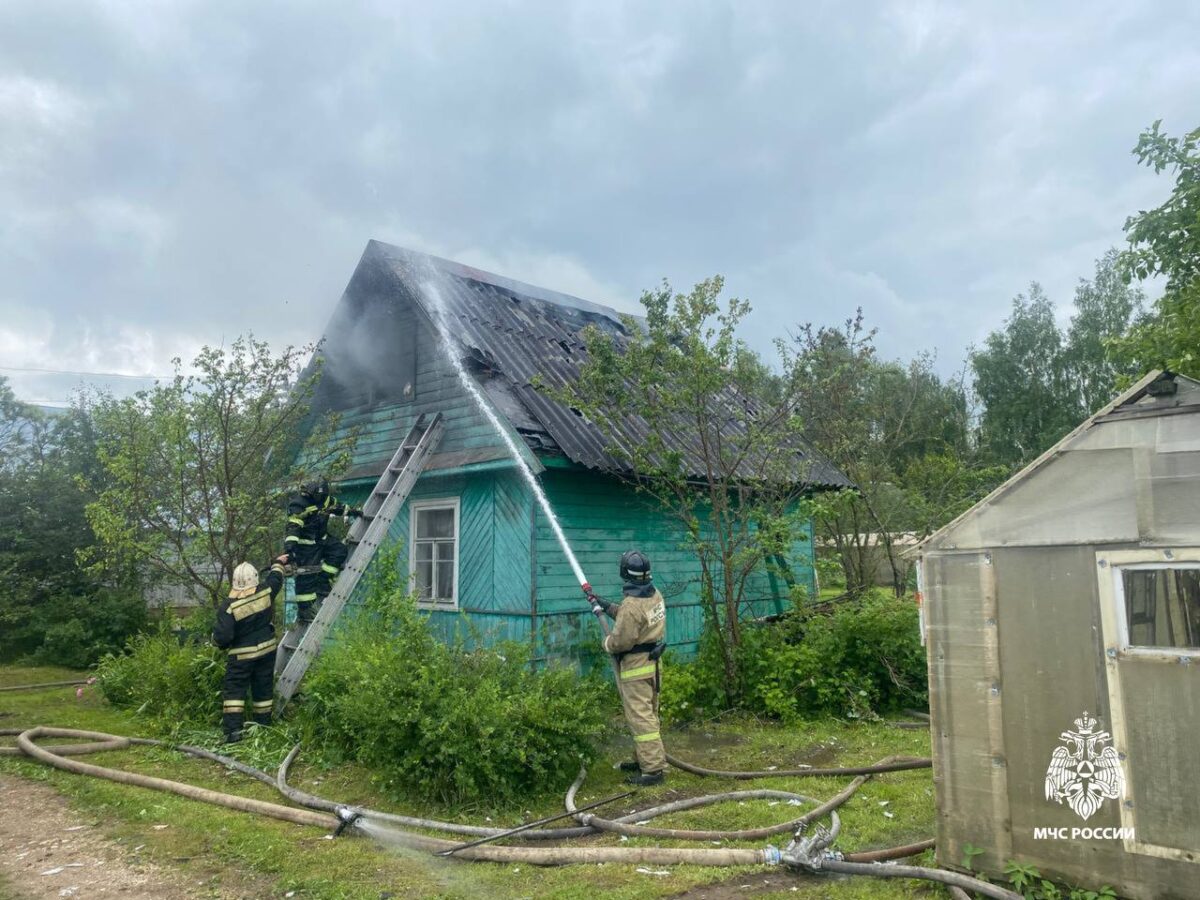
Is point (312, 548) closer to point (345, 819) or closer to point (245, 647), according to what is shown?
point (245, 647)

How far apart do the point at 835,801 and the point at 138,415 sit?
838 cm

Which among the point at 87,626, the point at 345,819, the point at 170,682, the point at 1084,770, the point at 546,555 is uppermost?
the point at 546,555

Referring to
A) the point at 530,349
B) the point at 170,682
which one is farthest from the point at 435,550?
the point at 170,682

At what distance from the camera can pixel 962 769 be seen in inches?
159

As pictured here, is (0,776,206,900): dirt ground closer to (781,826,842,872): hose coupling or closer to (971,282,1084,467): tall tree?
(781,826,842,872): hose coupling

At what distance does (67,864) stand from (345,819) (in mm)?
1634

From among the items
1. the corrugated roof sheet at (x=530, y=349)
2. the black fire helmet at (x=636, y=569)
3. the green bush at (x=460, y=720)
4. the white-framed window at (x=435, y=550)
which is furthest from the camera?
the white-framed window at (x=435, y=550)

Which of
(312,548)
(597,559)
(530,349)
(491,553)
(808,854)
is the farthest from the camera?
(530,349)

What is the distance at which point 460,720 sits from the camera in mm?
5730

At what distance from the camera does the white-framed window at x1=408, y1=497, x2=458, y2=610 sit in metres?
10.1

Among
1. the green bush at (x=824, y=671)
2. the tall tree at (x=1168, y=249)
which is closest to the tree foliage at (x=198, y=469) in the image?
the green bush at (x=824, y=671)

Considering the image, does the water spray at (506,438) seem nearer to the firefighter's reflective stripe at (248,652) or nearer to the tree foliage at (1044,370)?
the firefighter's reflective stripe at (248,652)

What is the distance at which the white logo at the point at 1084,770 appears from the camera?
3596 millimetres

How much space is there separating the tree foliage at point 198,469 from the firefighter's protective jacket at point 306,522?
0.58m
